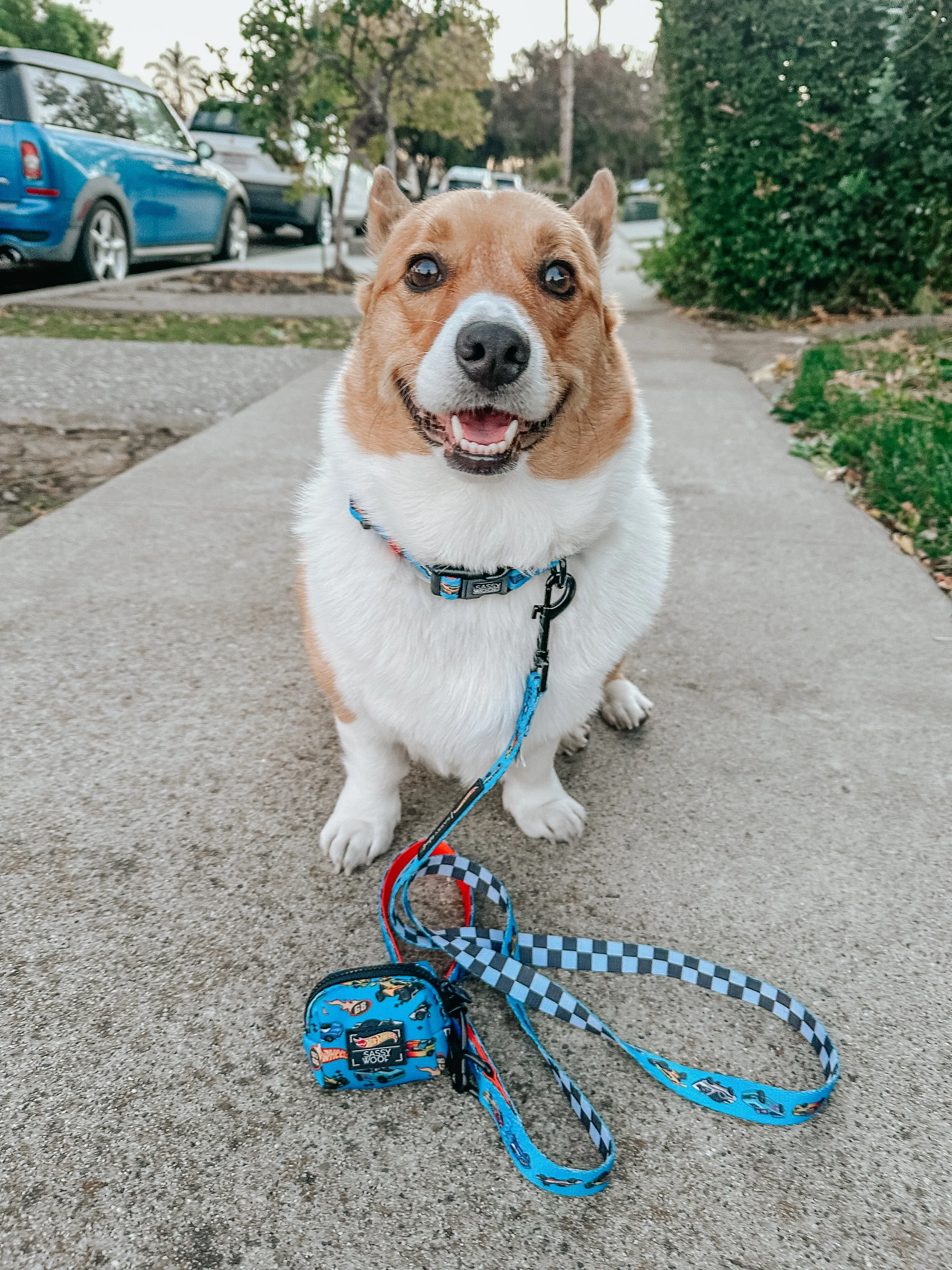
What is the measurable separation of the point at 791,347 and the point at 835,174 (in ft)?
5.56

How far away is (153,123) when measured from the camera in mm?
10219

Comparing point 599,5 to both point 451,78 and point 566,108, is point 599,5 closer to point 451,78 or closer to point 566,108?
point 566,108

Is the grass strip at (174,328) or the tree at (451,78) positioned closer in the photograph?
the grass strip at (174,328)

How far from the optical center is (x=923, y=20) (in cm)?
705

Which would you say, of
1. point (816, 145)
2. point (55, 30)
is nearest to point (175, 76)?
point (55, 30)

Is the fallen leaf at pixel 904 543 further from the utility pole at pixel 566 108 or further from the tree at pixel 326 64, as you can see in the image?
the utility pole at pixel 566 108

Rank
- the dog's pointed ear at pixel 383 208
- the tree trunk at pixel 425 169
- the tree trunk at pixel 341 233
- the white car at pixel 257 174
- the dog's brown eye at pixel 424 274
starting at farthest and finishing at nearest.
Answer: the tree trunk at pixel 425 169 → the white car at pixel 257 174 → the tree trunk at pixel 341 233 → the dog's pointed ear at pixel 383 208 → the dog's brown eye at pixel 424 274

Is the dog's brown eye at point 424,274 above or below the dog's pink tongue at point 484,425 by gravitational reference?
above

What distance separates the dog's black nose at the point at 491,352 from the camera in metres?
1.72

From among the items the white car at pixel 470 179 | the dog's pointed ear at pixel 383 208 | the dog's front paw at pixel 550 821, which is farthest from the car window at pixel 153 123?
the white car at pixel 470 179

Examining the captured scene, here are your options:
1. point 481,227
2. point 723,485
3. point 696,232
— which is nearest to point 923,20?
point 696,232

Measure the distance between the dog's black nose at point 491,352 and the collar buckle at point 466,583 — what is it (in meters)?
0.40

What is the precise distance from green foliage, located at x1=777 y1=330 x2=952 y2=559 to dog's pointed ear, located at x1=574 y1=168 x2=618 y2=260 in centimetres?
215

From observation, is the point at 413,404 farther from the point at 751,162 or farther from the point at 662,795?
the point at 751,162
